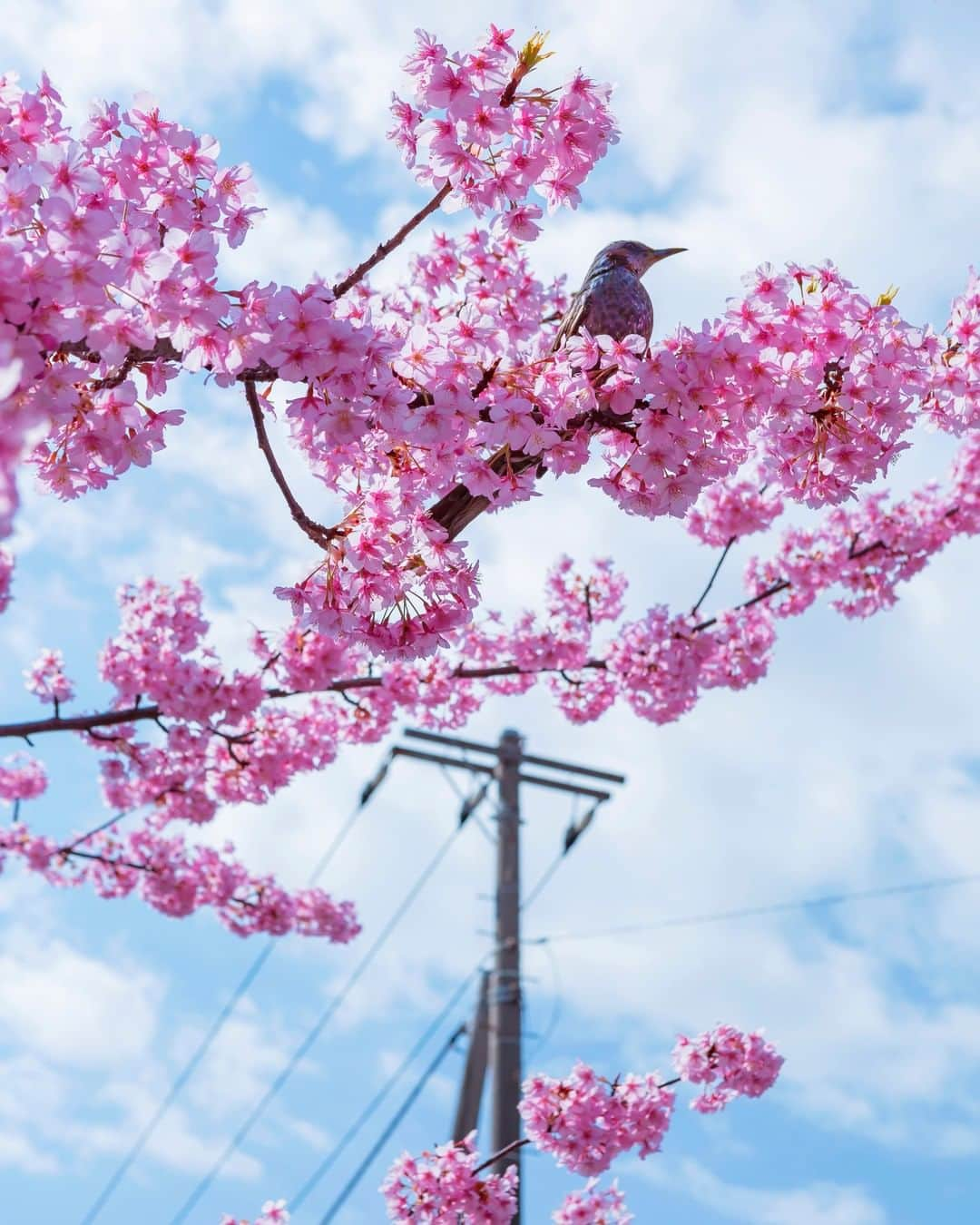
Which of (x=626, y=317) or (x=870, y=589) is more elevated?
(x=870, y=589)

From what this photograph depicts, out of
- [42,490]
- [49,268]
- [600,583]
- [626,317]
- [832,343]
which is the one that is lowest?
[49,268]

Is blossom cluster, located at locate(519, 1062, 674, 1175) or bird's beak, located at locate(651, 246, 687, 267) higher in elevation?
bird's beak, located at locate(651, 246, 687, 267)

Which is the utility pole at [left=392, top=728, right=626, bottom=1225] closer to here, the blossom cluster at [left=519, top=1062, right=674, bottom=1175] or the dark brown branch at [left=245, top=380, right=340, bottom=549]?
the blossom cluster at [left=519, top=1062, right=674, bottom=1175]

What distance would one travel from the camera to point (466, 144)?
4.02 m

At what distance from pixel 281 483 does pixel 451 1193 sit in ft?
11.5

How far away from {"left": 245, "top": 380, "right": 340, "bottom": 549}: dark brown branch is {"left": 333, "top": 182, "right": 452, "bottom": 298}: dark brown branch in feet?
1.40

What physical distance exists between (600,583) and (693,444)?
4.05 metres

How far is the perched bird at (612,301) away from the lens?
430 cm

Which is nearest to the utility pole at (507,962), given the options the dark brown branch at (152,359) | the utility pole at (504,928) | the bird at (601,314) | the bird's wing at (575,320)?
the utility pole at (504,928)

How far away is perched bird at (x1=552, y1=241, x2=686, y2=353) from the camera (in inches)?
169

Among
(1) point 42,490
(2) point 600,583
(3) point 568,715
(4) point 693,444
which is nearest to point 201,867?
(3) point 568,715

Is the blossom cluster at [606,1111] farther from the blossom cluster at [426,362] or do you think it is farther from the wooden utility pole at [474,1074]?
the wooden utility pole at [474,1074]

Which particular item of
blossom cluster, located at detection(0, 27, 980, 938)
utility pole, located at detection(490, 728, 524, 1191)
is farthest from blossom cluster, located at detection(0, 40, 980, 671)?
utility pole, located at detection(490, 728, 524, 1191)

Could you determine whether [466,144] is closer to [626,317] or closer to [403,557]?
[626,317]
